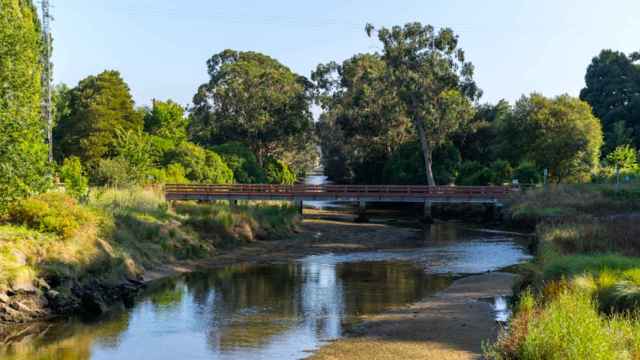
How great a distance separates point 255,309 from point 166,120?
59647 mm

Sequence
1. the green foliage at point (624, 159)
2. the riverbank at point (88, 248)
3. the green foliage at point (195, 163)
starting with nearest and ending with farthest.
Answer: the riverbank at point (88, 248) → the green foliage at point (624, 159) → the green foliage at point (195, 163)

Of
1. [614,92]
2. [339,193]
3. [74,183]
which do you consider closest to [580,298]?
[74,183]

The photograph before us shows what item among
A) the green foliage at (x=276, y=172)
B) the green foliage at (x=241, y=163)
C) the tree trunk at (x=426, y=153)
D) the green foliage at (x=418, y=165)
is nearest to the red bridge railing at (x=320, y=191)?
the tree trunk at (x=426, y=153)

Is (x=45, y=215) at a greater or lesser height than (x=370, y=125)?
lesser

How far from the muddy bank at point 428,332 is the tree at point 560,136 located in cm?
4824

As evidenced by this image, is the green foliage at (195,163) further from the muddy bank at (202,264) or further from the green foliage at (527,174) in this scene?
the green foliage at (527,174)

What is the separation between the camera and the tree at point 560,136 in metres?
73.1

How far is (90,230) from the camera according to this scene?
108 ft

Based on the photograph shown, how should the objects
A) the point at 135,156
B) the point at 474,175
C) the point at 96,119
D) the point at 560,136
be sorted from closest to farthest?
the point at 135,156 → the point at 96,119 → the point at 560,136 → the point at 474,175

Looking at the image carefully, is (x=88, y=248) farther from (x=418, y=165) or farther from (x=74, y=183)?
(x=418, y=165)

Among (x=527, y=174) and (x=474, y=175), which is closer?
(x=527, y=174)

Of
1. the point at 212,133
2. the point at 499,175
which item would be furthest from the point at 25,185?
the point at 212,133

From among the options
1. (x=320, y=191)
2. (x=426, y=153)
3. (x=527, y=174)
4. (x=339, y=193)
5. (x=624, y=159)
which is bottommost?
(x=339, y=193)

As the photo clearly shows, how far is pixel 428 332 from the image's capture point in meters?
22.3
